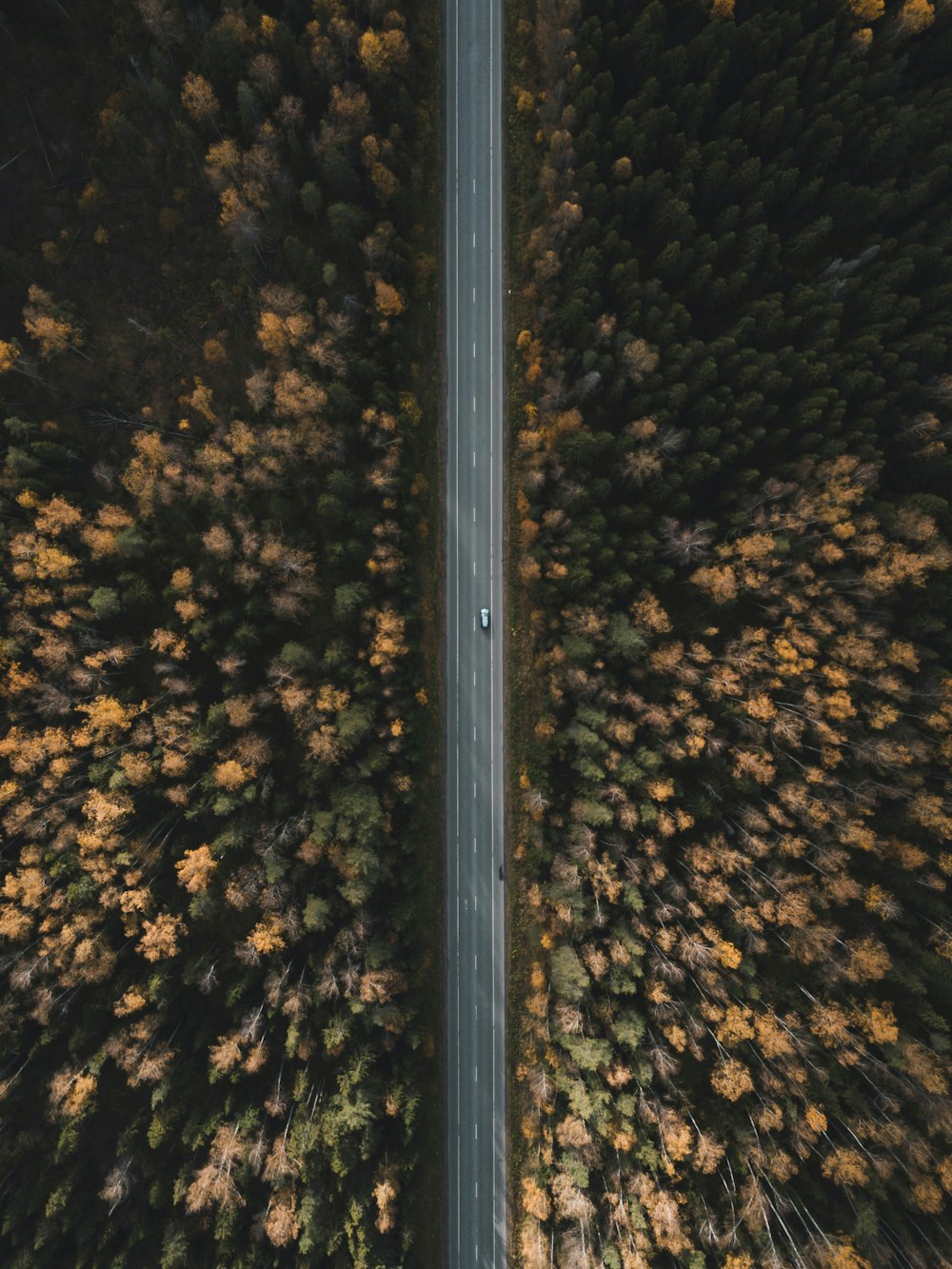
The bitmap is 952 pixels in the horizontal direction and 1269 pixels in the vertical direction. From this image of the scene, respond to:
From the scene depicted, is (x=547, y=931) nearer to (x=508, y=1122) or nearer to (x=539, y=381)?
(x=508, y=1122)

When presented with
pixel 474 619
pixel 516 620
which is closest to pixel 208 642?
pixel 474 619

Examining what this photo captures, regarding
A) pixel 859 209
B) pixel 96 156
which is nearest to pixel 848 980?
pixel 859 209

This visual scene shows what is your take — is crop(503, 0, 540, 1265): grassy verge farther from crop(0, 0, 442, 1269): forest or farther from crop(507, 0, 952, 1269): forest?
crop(0, 0, 442, 1269): forest

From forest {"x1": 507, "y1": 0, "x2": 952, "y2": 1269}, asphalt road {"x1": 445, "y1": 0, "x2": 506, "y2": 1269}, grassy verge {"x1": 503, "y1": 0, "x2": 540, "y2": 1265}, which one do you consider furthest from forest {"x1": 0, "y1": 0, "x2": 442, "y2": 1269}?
forest {"x1": 507, "y1": 0, "x2": 952, "y2": 1269}

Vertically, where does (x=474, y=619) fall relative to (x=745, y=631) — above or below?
above

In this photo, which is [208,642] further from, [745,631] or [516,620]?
[745,631]

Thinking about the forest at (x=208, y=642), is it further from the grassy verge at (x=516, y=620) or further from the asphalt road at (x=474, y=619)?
the grassy verge at (x=516, y=620)
